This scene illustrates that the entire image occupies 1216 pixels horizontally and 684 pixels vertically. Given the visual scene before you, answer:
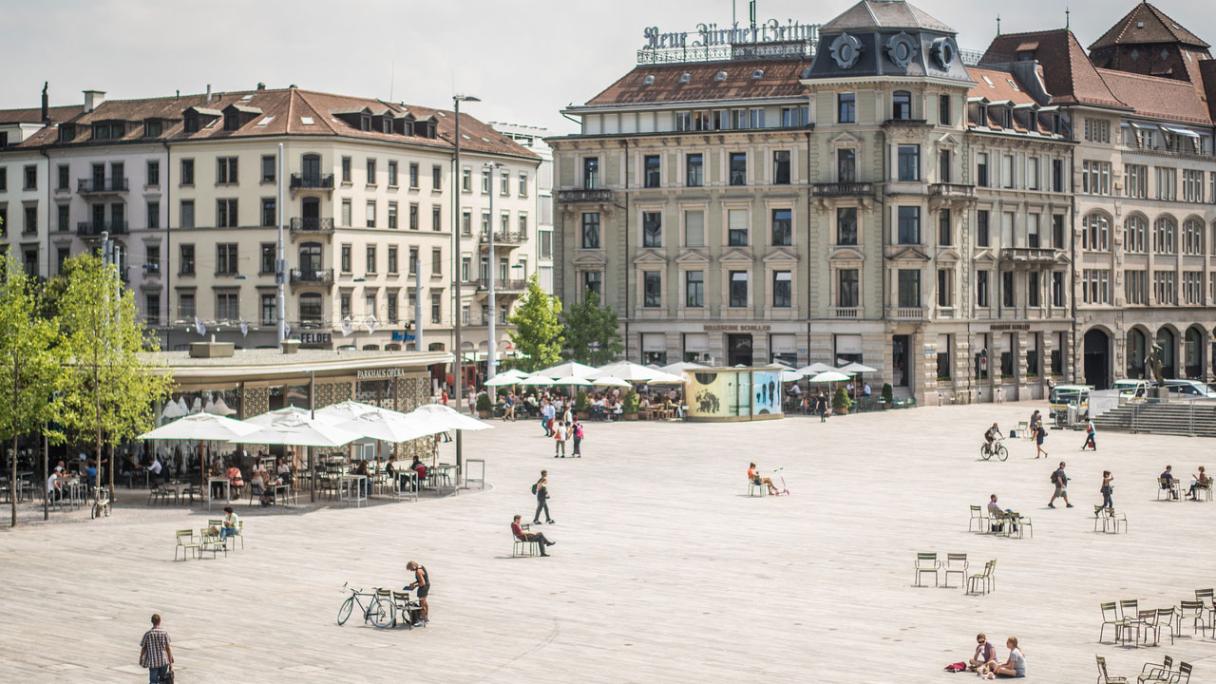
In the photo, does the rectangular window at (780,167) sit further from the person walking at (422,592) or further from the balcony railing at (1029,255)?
the person walking at (422,592)

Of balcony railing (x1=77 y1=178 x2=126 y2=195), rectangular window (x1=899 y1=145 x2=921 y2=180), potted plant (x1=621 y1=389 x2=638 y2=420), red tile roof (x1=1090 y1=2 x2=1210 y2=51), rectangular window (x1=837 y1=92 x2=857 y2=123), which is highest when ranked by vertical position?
red tile roof (x1=1090 y1=2 x2=1210 y2=51)

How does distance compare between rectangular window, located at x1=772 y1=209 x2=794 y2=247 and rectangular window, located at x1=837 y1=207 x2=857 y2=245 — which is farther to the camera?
rectangular window, located at x1=772 y1=209 x2=794 y2=247

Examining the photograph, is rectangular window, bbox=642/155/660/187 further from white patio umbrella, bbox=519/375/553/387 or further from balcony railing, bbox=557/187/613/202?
white patio umbrella, bbox=519/375/553/387

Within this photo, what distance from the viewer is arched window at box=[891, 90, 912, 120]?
89875 mm

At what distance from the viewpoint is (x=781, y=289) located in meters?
92.5

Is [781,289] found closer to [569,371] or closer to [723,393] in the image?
[723,393]

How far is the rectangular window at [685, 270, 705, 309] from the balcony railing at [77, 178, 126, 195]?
1396 inches

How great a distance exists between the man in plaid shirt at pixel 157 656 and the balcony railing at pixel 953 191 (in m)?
69.6

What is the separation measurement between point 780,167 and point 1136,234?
2875cm

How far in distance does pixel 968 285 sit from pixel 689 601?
2482 inches

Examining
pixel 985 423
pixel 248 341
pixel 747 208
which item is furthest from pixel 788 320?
pixel 248 341

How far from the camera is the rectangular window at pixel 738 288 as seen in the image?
93250 mm

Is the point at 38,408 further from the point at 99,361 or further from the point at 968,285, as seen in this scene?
the point at 968,285

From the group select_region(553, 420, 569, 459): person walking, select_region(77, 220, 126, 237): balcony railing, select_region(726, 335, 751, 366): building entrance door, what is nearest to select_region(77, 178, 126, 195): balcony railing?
select_region(77, 220, 126, 237): balcony railing
